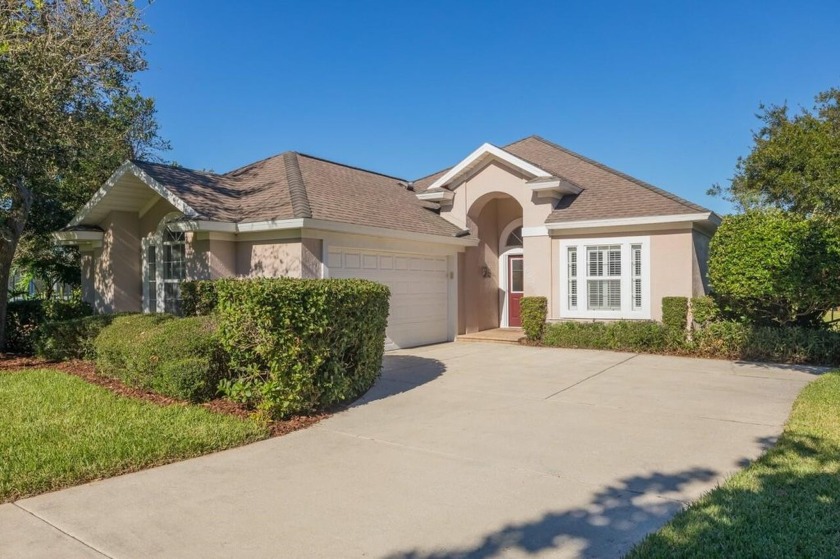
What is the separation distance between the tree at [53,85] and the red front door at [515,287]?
448 inches

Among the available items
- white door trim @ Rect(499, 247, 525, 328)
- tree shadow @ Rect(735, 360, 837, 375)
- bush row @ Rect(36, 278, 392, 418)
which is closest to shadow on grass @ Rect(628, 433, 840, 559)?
bush row @ Rect(36, 278, 392, 418)

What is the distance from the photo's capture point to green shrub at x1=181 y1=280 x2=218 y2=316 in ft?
36.3

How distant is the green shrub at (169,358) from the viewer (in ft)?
25.7

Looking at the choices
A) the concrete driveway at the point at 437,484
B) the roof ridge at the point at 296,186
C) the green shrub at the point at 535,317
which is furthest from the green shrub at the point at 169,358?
the green shrub at the point at 535,317

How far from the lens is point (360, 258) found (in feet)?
42.9

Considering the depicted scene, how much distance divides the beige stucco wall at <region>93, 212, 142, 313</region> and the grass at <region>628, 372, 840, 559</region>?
14201 millimetres

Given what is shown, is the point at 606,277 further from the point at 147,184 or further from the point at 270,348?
the point at 147,184

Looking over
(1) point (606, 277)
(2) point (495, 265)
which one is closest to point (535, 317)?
(1) point (606, 277)

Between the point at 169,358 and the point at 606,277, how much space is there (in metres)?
10.8

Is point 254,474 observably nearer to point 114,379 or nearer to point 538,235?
point 114,379

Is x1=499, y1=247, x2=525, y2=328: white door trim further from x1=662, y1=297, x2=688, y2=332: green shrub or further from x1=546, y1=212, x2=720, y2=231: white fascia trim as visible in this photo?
x1=662, y1=297, x2=688, y2=332: green shrub

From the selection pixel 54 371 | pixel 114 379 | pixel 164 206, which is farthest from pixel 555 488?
pixel 164 206

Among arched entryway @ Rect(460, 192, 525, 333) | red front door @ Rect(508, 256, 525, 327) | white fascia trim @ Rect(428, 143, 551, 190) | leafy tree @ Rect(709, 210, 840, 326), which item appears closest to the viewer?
leafy tree @ Rect(709, 210, 840, 326)

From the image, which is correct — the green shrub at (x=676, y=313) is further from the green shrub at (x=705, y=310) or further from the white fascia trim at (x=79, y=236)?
the white fascia trim at (x=79, y=236)
